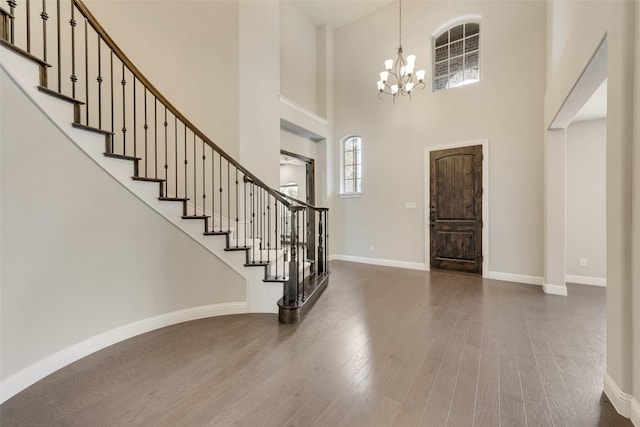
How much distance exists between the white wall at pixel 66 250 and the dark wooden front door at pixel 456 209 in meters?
A: 4.22

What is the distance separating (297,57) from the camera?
5.77 meters

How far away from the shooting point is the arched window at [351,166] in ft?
19.9

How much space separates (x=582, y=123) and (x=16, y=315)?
22.8 feet

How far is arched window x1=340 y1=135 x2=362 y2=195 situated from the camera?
19.9 ft

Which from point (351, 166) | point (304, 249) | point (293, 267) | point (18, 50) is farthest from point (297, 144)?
point (18, 50)

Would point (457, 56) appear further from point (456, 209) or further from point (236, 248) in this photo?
point (236, 248)

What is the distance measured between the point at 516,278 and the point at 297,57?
604cm

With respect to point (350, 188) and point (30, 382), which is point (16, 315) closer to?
point (30, 382)

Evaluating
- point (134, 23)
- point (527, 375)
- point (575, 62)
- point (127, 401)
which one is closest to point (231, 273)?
point (127, 401)

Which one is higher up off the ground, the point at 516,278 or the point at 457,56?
the point at 457,56

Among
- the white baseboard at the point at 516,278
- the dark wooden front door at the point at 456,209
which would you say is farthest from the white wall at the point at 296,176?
the white baseboard at the point at 516,278

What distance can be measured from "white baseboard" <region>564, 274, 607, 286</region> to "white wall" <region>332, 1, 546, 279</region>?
2.35ft

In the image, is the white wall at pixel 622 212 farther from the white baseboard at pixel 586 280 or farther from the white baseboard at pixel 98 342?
the white baseboard at pixel 586 280

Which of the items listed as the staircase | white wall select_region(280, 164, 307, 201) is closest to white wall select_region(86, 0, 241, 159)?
the staircase
